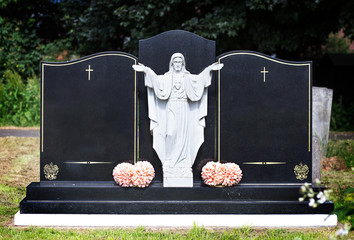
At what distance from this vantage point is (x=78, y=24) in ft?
47.3

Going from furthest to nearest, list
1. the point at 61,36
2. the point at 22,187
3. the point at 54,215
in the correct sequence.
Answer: the point at 61,36, the point at 22,187, the point at 54,215

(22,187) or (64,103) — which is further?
(22,187)

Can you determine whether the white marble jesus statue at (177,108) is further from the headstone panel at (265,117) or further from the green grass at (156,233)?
the green grass at (156,233)

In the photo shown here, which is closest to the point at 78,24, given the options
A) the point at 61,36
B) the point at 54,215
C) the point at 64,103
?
the point at 61,36

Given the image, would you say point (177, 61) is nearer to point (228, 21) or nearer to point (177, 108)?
point (177, 108)

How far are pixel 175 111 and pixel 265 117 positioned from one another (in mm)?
1310

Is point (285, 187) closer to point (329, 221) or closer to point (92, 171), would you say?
point (329, 221)

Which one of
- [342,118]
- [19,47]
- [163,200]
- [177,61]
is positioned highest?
[19,47]

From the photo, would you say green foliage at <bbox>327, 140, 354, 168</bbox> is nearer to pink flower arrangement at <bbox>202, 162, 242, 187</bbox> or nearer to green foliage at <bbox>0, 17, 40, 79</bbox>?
pink flower arrangement at <bbox>202, 162, 242, 187</bbox>

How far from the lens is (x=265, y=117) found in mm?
6328

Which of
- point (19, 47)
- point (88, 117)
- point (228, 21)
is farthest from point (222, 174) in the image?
point (19, 47)

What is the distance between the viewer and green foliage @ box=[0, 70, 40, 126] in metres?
14.0

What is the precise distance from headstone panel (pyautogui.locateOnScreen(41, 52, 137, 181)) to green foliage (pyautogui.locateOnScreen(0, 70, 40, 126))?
8211 millimetres

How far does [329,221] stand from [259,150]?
1.32m
